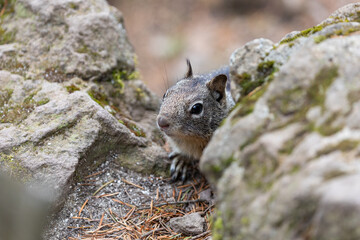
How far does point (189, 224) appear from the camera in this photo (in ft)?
11.0

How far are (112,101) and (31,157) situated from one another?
5.57 ft

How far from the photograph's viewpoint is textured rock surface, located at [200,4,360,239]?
164 cm

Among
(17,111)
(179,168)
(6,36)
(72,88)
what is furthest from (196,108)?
(6,36)

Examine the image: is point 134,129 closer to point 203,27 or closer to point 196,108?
point 196,108

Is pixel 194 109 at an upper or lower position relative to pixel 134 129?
upper

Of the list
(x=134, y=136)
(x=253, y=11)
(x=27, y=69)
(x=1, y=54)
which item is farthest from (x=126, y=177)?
(x=253, y=11)

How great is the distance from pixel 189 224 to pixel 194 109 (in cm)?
138

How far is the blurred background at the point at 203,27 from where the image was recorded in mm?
10781

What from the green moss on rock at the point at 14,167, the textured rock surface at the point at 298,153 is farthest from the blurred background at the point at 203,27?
the textured rock surface at the point at 298,153

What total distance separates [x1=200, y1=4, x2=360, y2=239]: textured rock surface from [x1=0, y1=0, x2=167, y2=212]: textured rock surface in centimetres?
194

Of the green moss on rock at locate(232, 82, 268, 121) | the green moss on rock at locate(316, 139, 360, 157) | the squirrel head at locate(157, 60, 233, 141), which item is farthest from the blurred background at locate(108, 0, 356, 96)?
the green moss on rock at locate(316, 139, 360, 157)

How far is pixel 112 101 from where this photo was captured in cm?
492

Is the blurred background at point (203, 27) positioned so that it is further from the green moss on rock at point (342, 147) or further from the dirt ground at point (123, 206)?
the green moss on rock at point (342, 147)

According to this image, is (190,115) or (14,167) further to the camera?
(190,115)
